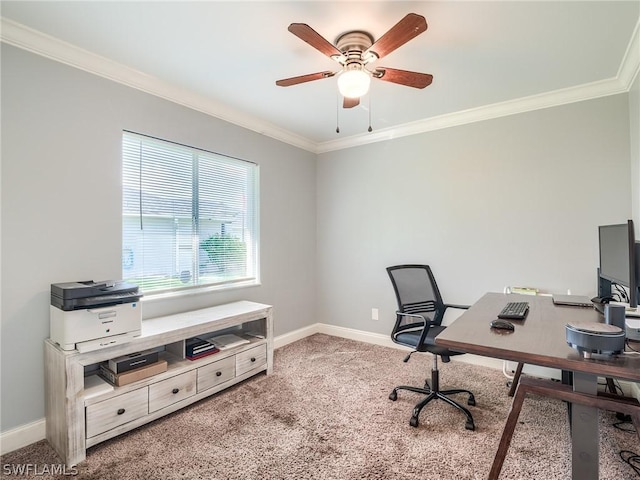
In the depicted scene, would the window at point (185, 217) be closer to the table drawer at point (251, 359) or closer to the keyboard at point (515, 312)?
the table drawer at point (251, 359)

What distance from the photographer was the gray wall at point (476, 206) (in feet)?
8.74

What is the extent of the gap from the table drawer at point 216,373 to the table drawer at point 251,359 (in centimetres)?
6

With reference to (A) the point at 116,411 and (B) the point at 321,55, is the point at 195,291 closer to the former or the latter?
(A) the point at 116,411

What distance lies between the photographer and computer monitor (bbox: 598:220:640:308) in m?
1.50

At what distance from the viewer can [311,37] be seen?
63.6 inches

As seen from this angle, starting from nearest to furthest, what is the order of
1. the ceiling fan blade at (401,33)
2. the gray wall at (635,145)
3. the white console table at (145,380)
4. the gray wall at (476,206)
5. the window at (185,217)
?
the ceiling fan blade at (401,33) < the white console table at (145,380) < the gray wall at (635,145) < the window at (185,217) < the gray wall at (476,206)

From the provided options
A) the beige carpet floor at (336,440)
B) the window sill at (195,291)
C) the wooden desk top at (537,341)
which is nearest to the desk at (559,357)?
the wooden desk top at (537,341)

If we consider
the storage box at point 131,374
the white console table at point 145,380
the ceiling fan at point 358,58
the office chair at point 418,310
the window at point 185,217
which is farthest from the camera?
the window at point 185,217

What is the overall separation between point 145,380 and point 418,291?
87.0 inches

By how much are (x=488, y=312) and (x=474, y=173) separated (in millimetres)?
1777

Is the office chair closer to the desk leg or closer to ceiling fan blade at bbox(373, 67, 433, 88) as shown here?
the desk leg

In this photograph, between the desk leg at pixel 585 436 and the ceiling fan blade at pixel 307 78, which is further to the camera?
the ceiling fan blade at pixel 307 78

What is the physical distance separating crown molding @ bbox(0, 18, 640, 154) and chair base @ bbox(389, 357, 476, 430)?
2.41 meters

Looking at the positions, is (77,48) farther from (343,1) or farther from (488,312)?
(488,312)
